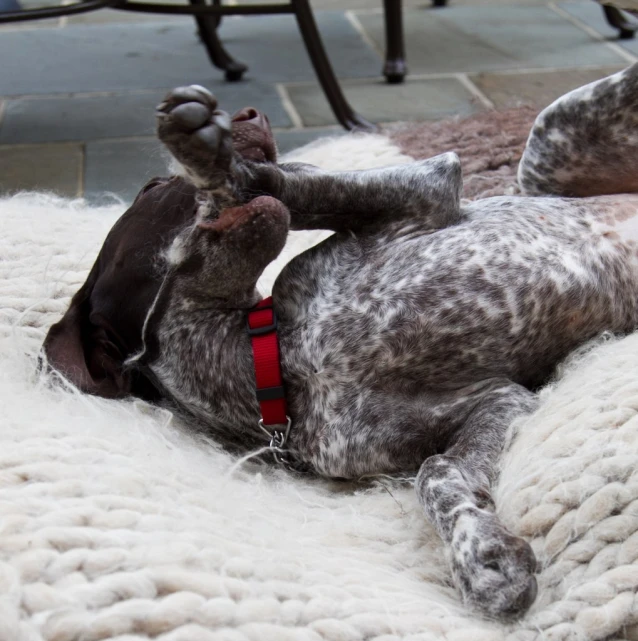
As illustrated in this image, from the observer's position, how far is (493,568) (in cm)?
167

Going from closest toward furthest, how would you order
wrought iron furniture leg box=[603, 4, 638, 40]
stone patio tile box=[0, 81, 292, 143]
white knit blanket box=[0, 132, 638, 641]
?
white knit blanket box=[0, 132, 638, 641] < stone patio tile box=[0, 81, 292, 143] < wrought iron furniture leg box=[603, 4, 638, 40]

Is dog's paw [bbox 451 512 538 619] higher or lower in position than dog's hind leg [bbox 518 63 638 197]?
lower

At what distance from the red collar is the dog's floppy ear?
350mm

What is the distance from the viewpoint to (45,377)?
2.17 m

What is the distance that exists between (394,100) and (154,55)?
64.3 inches

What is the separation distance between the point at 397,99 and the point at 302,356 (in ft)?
10.2

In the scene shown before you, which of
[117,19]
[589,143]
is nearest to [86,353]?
[589,143]

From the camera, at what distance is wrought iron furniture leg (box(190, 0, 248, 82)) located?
5.25m

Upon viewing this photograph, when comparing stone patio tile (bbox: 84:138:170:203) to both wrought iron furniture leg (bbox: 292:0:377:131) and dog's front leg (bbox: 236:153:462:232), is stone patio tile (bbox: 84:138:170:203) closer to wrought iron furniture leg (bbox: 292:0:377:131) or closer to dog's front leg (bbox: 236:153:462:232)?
wrought iron furniture leg (bbox: 292:0:377:131)

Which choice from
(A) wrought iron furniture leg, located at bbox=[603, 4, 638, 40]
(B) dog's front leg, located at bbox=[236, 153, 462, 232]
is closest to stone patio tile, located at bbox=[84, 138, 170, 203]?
(B) dog's front leg, located at bbox=[236, 153, 462, 232]

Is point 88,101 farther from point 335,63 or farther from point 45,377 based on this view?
point 45,377

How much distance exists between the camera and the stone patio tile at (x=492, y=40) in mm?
5473

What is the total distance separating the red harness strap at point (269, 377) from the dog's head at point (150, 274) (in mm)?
133

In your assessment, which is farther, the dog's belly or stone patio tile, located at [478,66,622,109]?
stone patio tile, located at [478,66,622,109]
